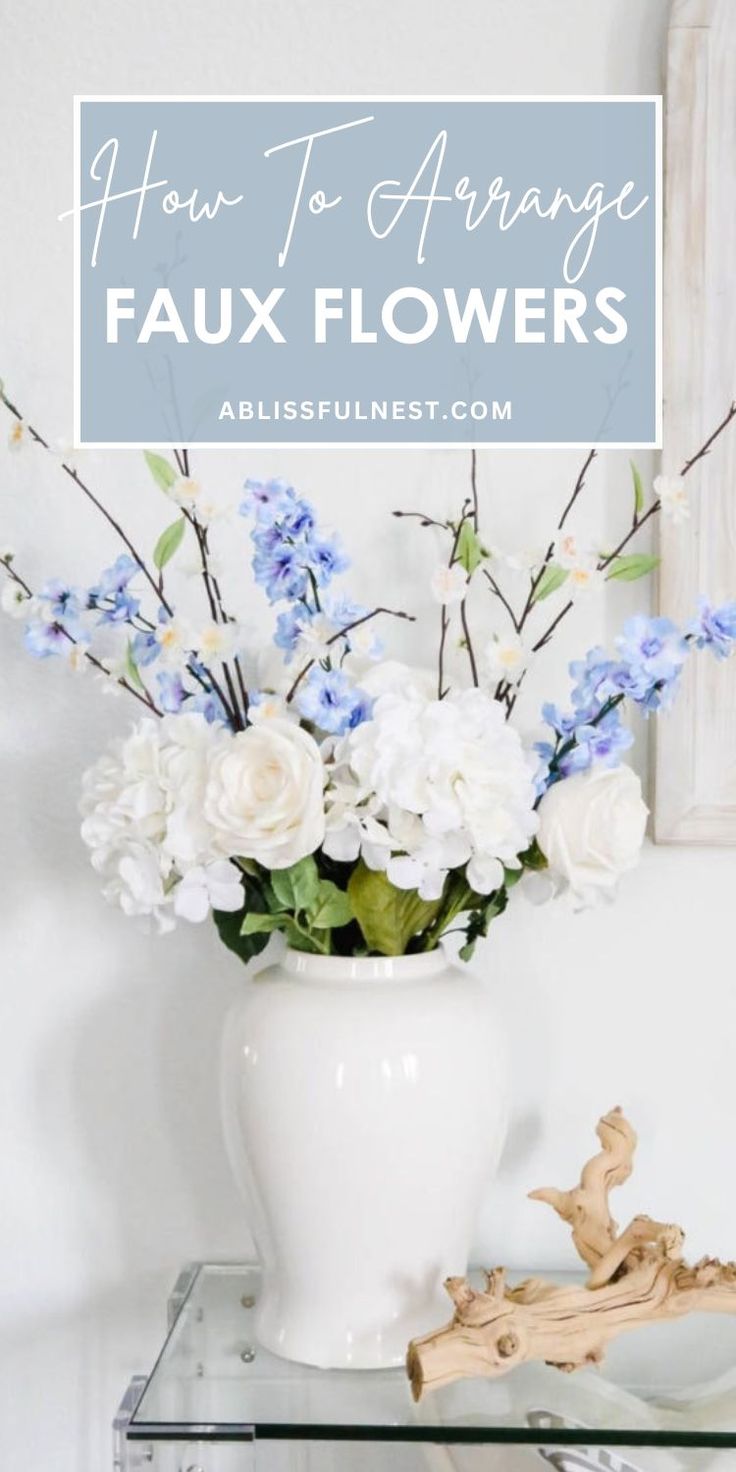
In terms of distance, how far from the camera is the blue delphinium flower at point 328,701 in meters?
0.94

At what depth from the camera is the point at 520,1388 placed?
992 mm

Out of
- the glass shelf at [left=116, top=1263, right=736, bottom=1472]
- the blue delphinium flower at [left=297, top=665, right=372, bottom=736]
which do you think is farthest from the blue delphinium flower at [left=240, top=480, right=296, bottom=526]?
the glass shelf at [left=116, top=1263, right=736, bottom=1472]

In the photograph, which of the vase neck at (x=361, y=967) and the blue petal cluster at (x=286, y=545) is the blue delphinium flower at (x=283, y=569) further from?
the vase neck at (x=361, y=967)

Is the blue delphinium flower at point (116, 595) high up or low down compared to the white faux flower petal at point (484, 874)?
up

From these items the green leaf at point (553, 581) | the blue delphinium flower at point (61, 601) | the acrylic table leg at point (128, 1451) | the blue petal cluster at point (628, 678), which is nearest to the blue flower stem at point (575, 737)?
the blue petal cluster at point (628, 678)

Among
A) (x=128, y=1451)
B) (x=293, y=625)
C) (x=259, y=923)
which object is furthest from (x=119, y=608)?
(x=128, y=1451)

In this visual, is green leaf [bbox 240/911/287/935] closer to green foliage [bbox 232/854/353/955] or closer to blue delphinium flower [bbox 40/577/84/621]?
green foliage [bbox 232/854/353/955]

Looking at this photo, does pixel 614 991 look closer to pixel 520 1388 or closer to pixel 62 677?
pixel 520 1388

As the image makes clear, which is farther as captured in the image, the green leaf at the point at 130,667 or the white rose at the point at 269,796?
the green leaf at the point at 130,667

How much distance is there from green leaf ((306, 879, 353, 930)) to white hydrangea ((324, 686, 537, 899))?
0.15 ft

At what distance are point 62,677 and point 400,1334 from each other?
55 centimetres

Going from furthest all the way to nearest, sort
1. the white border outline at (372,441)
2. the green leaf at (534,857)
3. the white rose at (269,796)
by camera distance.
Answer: the white border outline at (372,441) → the green leaf at (534,857) → the white rose at (269,796)

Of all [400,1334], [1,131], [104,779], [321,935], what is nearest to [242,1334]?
[400,1334]

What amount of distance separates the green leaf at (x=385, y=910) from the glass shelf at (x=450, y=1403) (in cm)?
25
